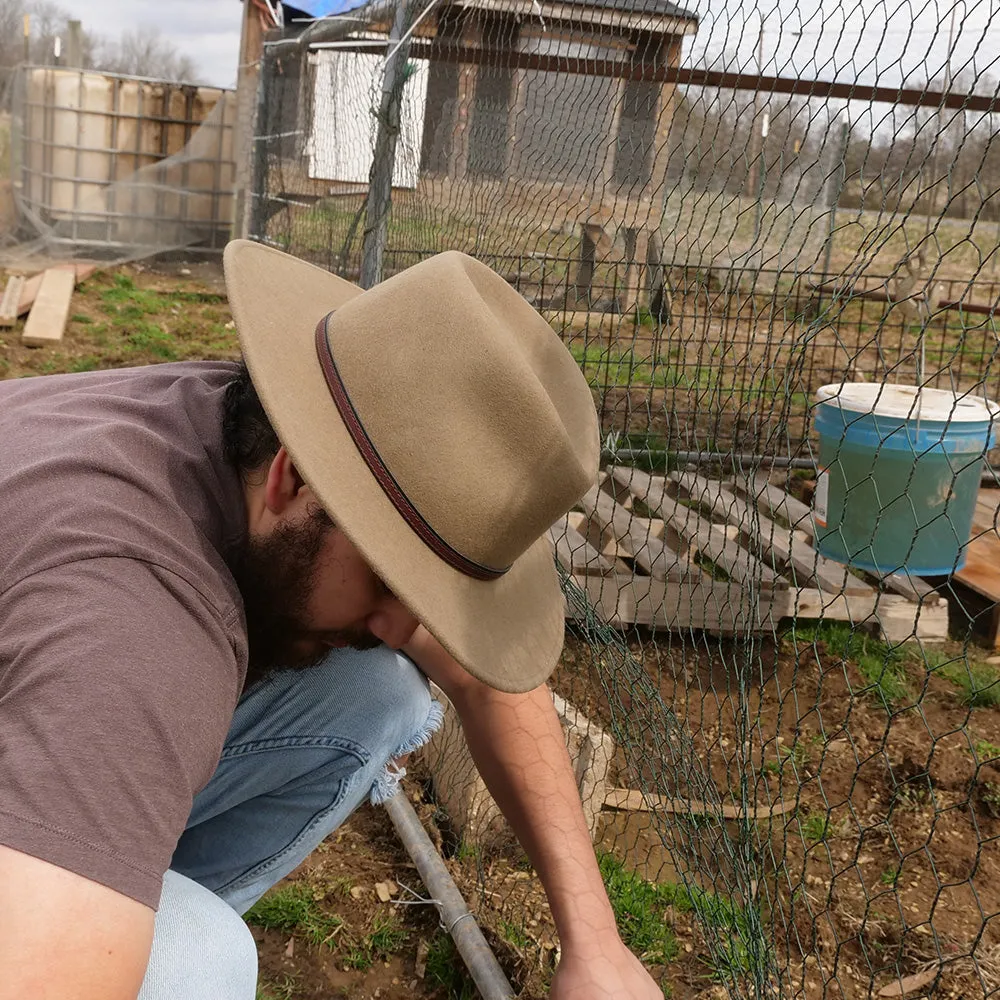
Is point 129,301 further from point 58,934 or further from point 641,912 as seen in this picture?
point 58,934

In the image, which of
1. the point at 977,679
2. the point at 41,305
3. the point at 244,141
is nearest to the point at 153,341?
the point at 41,305

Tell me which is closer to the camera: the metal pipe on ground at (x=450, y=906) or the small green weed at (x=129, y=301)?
the metal pipe on ground at (x=450, y=906)

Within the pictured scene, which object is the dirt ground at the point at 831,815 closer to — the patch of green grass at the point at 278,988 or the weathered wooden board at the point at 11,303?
the patch of green grass at the point at 278,988

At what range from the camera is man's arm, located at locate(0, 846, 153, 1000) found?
0.92m

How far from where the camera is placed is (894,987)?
2.21 meters

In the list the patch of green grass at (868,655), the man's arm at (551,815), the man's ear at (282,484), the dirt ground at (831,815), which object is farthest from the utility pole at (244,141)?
the man's ear at (282,484)

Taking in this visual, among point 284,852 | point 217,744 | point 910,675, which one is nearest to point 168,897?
point 217,744

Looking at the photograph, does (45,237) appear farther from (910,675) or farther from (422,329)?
(422,329)

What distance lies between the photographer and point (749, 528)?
116 inches

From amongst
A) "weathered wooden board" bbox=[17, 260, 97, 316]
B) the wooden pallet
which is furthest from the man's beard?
"weathered wooden board" bbox=[17, 260, 97, 316]

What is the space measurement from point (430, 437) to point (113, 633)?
1.28ft

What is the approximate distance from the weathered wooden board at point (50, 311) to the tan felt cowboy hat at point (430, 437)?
20.8 ft

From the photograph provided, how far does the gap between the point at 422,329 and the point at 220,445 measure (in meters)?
0.33

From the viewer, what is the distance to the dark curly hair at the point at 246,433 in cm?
140
